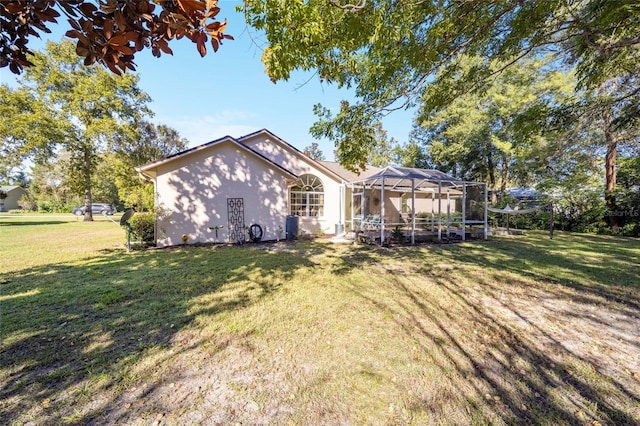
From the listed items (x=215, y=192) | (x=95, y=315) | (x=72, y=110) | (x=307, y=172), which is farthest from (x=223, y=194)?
(x=72, y=110)

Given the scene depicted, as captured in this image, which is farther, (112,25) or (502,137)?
(502,137)

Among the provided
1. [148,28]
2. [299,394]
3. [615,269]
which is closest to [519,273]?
[615,269]

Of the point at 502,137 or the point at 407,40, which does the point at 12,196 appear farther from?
the point at 502,137

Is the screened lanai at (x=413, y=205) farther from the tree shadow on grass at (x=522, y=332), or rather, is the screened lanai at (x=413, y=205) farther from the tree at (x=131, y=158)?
the tree at (x=131, y=158)

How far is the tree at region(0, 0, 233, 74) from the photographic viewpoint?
4.57 feet

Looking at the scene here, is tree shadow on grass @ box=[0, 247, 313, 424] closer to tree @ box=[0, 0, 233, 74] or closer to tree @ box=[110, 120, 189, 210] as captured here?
tree @ box=[0, 0, 233, 74]

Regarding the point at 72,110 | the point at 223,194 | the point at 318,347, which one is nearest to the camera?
the point at 318,347

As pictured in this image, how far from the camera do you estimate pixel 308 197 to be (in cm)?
1503

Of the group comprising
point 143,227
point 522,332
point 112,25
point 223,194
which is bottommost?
point 522,332

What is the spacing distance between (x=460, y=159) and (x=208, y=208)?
22.3 meters

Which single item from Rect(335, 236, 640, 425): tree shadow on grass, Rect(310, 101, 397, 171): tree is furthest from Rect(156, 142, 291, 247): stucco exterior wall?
Rect(310, 101, 397, 171): tree

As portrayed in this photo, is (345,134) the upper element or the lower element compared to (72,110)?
lower

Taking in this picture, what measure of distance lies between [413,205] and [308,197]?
20.2 ft

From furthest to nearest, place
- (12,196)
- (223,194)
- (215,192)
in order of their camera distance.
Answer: (12,196), (223,194), (215,192)
